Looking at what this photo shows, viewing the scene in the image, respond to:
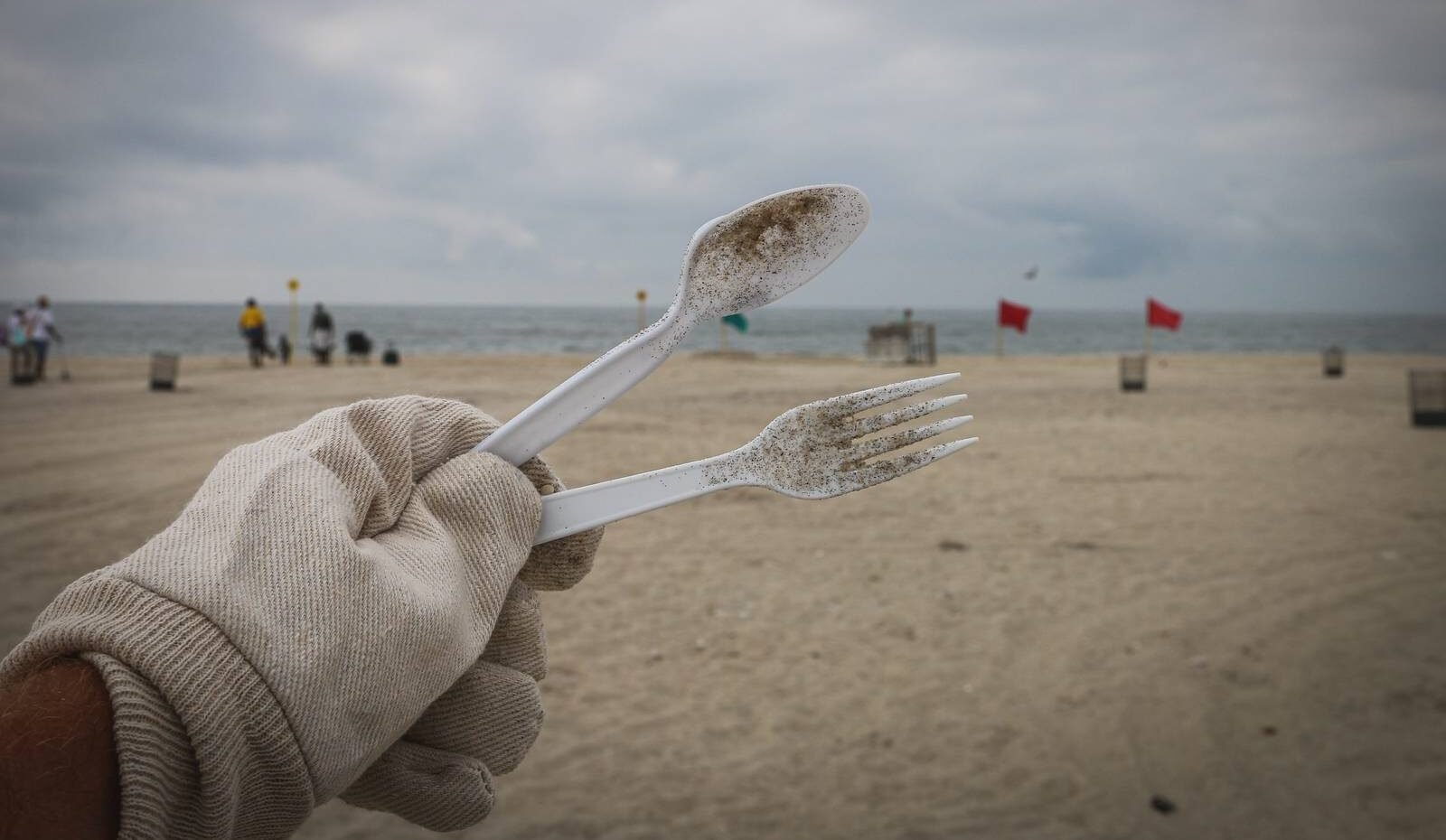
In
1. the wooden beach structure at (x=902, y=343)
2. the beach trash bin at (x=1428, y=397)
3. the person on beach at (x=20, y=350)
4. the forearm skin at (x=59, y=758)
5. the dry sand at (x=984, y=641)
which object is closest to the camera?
the forearm skin at (x=59, y=758)

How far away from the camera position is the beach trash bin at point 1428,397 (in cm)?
1235

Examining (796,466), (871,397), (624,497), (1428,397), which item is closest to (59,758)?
(624,497)

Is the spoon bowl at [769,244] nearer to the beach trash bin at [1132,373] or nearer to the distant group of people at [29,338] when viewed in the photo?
the beach trash bin at [1132,373]

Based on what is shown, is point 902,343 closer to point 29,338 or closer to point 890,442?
point 29,338

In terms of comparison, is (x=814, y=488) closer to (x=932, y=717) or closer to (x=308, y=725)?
(x=308, y=725)

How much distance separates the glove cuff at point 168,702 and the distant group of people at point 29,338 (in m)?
21.1

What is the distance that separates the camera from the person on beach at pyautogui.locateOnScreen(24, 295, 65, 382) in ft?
60.3

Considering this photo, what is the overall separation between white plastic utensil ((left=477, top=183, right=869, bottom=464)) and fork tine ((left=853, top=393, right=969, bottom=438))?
0.19m

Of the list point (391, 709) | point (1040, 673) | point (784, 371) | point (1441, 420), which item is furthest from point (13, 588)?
point (784, 371)

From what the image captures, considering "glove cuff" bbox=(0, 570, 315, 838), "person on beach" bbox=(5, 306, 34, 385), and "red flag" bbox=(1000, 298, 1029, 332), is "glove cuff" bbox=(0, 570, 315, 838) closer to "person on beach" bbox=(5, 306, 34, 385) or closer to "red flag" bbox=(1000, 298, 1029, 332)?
"person on beach" bbox=(5, 306, 34, 385)

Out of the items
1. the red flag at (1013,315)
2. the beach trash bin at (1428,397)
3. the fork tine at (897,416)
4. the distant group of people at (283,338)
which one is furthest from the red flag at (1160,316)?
the fork tine at (897,416)

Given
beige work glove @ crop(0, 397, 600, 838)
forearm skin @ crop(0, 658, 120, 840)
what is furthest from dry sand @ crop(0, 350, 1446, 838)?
forearm skin @ crop(0, 658, 120, 840)

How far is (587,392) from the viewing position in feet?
3.60

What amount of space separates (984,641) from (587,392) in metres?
4.70
